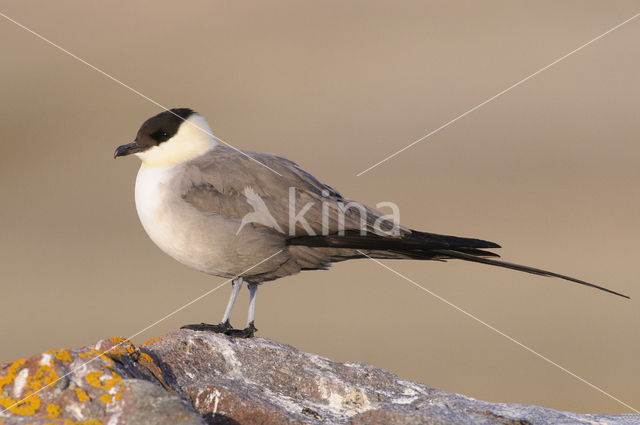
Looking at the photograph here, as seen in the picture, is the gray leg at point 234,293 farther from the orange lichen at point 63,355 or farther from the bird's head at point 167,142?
the orange lichen at point 63,355

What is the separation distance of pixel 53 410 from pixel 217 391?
3.02 feet

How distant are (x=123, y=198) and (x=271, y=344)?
60.6 feet

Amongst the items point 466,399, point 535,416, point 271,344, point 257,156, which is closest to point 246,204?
point 257,156

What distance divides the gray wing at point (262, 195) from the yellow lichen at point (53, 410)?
2.51 metres

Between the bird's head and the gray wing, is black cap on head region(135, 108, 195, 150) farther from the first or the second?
the gray wing

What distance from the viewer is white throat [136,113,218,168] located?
20.0 feet

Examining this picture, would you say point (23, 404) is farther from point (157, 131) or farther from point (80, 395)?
point (157, 131)

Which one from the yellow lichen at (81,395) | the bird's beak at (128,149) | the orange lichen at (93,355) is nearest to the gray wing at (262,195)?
the bird's beak at (128,149)

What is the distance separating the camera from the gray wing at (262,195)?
5.70 m

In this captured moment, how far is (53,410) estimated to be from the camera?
10.8 feet

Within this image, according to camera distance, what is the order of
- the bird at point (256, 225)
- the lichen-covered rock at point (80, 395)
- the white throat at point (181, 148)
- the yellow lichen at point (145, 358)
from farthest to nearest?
the white throat at point (181, 148)
the bird at point (256, 225)
the yellow lichen at point (145, 358)
the lichen-covered rock at point (80, 395)

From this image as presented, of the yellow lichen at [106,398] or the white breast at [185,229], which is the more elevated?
the white breast at [185,229]

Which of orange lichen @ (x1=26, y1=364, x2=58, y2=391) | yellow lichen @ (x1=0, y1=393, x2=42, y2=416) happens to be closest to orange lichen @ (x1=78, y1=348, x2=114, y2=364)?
orange lichen @ (x1=26, y1=364, x2=58, y2=391)

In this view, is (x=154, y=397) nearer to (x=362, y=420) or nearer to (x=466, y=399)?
(x=362, y=420)
